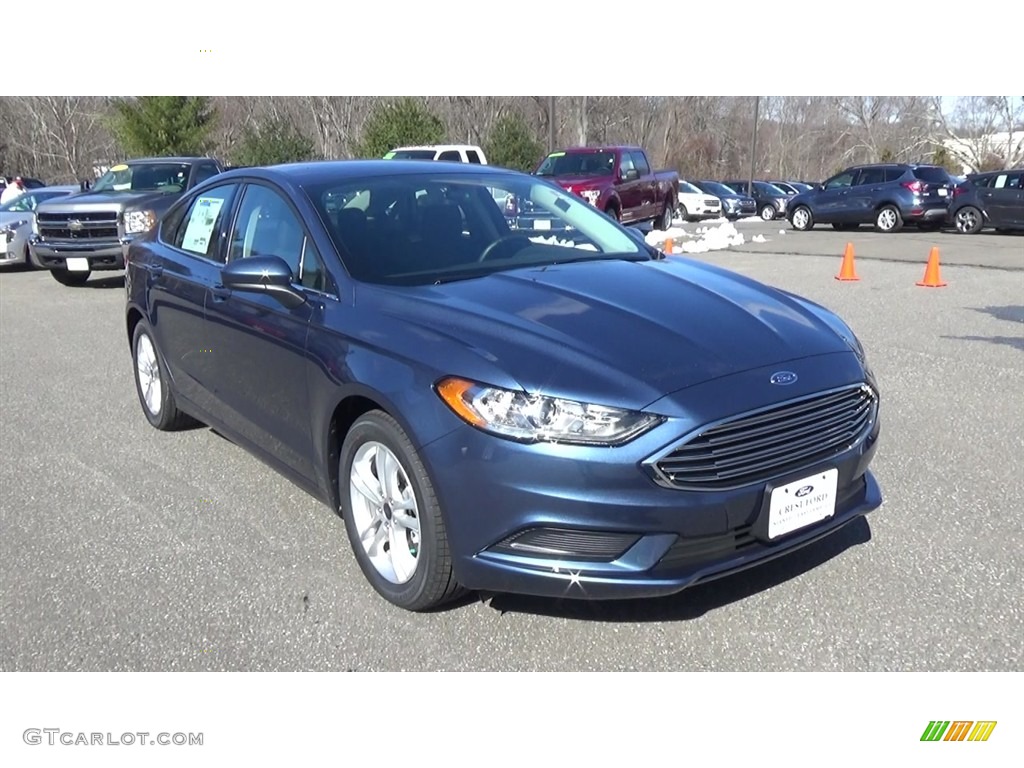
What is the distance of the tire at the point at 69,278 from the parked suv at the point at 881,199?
1748cm

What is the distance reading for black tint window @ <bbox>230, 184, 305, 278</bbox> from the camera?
4180 mm

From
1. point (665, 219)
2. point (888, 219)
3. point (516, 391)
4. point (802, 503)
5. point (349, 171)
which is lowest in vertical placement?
point (888, 219)

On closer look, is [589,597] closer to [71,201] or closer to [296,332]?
[296,332]

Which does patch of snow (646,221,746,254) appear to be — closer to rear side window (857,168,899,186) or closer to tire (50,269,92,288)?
rear side window (857,168,899,186)

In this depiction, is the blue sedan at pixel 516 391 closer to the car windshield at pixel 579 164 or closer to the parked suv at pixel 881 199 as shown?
the car windshield at pixel 579 164

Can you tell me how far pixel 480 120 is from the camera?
135 ft

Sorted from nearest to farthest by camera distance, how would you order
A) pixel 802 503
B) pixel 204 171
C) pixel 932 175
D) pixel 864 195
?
1. pixel 802 503
2. pixel 204 171
3. pixel 932 175
4. pixel 864 195

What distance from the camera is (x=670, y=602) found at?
11.6ft

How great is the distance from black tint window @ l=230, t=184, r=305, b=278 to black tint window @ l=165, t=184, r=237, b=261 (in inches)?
8.5

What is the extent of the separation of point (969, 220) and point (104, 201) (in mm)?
18300

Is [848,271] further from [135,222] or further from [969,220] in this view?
[969,220]

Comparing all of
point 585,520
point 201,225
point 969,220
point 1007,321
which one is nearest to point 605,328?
point 585,520
